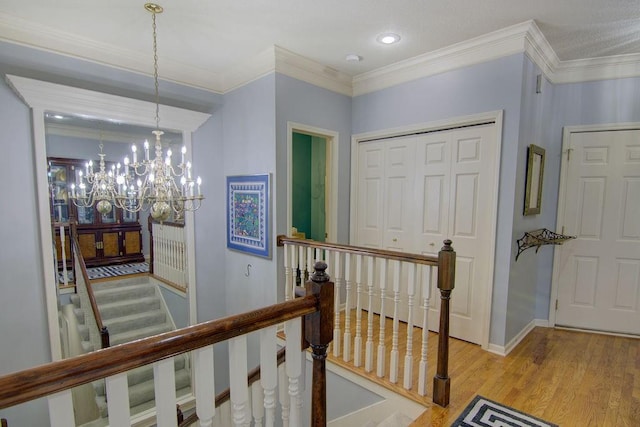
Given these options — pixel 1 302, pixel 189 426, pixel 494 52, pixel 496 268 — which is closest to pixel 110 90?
pixel 1 302

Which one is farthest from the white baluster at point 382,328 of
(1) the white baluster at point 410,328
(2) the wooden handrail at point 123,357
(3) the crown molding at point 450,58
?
(3) the crown molding at point 450,58

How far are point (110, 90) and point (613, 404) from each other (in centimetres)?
467

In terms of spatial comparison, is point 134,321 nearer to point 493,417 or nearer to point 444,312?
point 444,312

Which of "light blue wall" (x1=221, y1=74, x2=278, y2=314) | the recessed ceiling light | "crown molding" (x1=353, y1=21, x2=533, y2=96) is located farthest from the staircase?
the recessed ceiling light

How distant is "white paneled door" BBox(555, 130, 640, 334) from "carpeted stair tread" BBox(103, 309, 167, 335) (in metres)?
5.33

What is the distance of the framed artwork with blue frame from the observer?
318cm

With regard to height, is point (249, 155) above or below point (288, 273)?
above

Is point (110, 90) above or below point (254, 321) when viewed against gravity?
above

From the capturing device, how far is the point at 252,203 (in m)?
3.32

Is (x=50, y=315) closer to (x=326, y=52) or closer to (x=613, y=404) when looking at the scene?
(x=326, y=52)

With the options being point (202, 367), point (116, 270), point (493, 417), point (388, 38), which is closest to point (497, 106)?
point (388, 38)

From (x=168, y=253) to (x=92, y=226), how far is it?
1961mm

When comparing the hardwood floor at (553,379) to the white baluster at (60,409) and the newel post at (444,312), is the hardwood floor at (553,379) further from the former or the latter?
the white baluster at (60,409)

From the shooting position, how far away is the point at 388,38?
8.73ft
